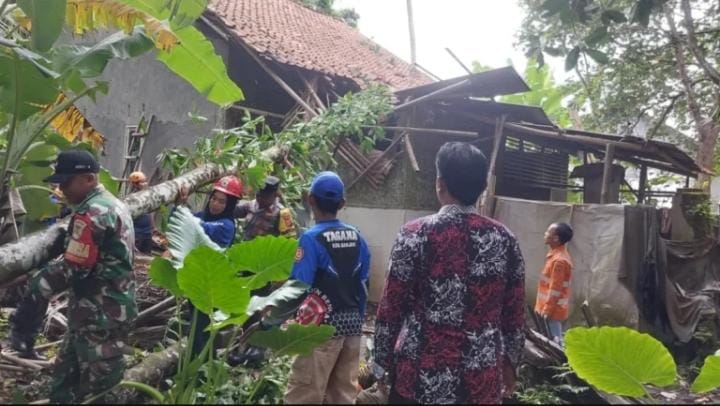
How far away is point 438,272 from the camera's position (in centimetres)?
252

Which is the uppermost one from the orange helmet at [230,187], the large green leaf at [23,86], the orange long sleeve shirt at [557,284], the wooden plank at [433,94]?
the wooden plank at [433,94]

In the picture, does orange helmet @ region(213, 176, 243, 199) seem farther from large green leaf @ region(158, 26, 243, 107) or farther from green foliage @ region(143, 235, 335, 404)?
green foliage @ region(143, 235, 335, 404)

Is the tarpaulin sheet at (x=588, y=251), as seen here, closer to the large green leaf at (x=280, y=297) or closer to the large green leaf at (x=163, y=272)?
the large green leaf at (x=280, y=297)

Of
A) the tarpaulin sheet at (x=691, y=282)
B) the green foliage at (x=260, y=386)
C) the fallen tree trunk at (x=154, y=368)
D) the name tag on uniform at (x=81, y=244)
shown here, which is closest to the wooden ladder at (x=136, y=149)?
the fallen tree trunk at (x=154, y=368)

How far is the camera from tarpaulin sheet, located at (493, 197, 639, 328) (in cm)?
762

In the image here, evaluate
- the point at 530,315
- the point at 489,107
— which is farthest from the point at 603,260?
the point at 489,107

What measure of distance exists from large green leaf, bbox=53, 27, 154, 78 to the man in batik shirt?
2.63 m

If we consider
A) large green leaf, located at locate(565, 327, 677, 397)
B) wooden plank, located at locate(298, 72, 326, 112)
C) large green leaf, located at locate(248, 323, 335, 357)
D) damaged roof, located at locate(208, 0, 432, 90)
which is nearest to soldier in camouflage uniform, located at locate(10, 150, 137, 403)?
large green leaf, located at locate(248, 323, 335, 357)

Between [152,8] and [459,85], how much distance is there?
13.8 ft

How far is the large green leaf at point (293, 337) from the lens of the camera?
285 centimetres

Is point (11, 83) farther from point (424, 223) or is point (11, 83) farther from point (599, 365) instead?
point (599, 365)

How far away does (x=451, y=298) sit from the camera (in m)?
2.50

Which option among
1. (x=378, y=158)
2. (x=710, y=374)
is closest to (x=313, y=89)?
(x=378, y=158)

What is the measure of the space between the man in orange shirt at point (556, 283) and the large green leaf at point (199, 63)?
146 inches
